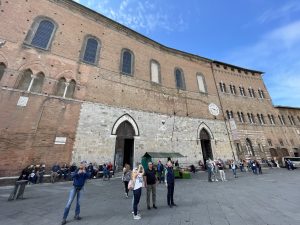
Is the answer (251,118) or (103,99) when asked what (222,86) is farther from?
(103,99)

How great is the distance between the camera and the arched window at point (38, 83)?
454 inches

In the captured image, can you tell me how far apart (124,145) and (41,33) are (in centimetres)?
1187

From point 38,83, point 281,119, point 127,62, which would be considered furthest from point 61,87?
point 281,119

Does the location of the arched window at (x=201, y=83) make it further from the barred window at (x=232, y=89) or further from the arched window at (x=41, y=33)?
the arched window at (x=41, y=33)

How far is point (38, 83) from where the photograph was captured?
1181 centimetres

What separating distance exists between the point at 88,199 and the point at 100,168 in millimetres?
5692

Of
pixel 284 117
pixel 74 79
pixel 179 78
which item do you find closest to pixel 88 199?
pixel 74 79

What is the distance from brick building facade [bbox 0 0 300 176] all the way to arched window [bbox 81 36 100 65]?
0.32 ft

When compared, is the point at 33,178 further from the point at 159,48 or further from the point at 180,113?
the point at 159,48

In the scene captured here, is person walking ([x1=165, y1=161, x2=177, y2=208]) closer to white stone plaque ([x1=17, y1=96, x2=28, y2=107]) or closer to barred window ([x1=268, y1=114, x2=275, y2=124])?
white stone plaque ([x1=17, y1=96, x2=28, y2=107])

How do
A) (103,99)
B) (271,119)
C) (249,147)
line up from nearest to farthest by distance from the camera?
(103,99), (249,147), (271,119)

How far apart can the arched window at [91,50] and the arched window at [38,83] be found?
3.80 meters

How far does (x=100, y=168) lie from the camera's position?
11984 millimetres

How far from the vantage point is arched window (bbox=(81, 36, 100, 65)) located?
14.8 meters
